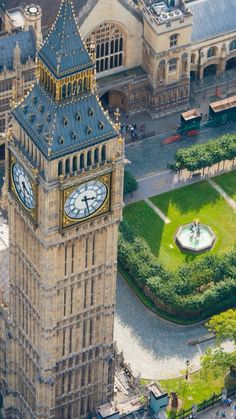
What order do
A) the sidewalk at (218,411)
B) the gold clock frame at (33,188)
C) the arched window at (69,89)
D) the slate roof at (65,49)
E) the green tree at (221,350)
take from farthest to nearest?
the sidewalk at (218,411) < the green tree at (221,350) < the gold clock frame at (33,188) < the arched window at (69,89) < the slate roof at (65,49)

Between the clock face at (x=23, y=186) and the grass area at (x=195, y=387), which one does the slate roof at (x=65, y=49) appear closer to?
the clock face at (x=23, y=186)

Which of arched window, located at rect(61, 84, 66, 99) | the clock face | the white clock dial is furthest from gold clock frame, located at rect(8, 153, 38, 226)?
arched window, located at rect(61, 84, 66, 99)

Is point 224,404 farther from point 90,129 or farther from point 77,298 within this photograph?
point 90,129

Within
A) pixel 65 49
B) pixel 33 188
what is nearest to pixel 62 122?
pixel 65 49

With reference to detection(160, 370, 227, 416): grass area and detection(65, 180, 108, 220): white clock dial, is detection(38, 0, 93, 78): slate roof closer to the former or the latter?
detection(65, 180, 108, 220): white clock dial

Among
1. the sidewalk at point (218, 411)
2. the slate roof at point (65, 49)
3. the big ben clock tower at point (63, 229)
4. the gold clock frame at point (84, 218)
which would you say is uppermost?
the slate roof at point (65, 49)

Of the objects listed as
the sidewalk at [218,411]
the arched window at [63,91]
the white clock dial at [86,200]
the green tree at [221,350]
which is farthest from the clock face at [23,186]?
the sidewalk at [218,411]

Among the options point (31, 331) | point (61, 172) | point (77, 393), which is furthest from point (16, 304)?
point (61, 172)
